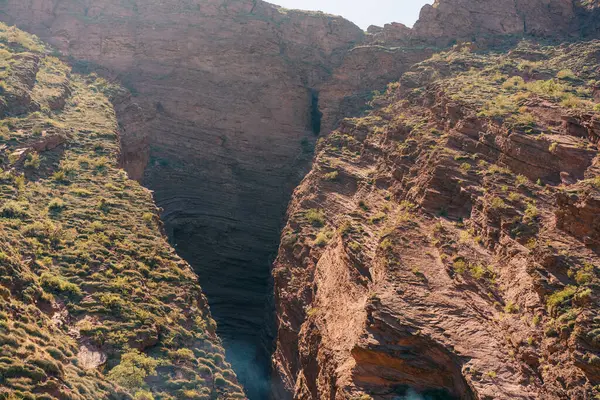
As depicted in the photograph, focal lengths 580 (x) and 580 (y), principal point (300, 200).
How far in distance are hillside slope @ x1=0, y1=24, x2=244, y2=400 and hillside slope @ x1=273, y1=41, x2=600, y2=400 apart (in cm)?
528

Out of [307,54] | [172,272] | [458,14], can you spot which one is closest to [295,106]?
[307,54]

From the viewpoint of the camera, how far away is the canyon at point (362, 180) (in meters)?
17.9

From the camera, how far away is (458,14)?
44.6 meters

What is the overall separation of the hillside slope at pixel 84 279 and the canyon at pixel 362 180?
17.5ft

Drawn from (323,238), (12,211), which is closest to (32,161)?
(12,211)

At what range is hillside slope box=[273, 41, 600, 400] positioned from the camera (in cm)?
1653

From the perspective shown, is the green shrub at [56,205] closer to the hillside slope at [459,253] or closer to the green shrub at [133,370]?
the green shrub at [133,370]

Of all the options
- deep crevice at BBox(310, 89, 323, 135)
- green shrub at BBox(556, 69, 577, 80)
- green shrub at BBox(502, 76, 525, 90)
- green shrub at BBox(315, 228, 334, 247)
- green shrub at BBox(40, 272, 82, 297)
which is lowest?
green shrub at BBox(40, 272, 82, 297)

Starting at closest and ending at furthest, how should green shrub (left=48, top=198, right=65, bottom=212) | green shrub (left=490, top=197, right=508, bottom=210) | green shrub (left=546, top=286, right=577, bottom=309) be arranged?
green shrub (left=546, top=286, right=577, bottom=309) → green shrub (left=490, top=197, right=508, bottom=210) → green shrub (left=48, top=198, right=65, bottom=212)

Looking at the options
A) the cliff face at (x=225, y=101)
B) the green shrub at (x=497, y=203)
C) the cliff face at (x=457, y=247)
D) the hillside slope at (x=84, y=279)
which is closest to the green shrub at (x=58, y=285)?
the hillside slope at (x=84, y=279)

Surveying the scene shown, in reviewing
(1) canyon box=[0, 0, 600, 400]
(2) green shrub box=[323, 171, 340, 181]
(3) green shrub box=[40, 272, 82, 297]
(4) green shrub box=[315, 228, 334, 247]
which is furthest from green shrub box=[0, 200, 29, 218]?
(2) green shrub box=[323, 171, 340, 181]

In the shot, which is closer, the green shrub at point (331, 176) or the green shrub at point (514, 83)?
the green shrub at point (514, 83)

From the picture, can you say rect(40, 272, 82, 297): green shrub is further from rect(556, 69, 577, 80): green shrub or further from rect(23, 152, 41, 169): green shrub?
rect(556, 69, 577, 80): green shrub

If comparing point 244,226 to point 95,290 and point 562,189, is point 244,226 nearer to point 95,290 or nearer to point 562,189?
point 95,290
